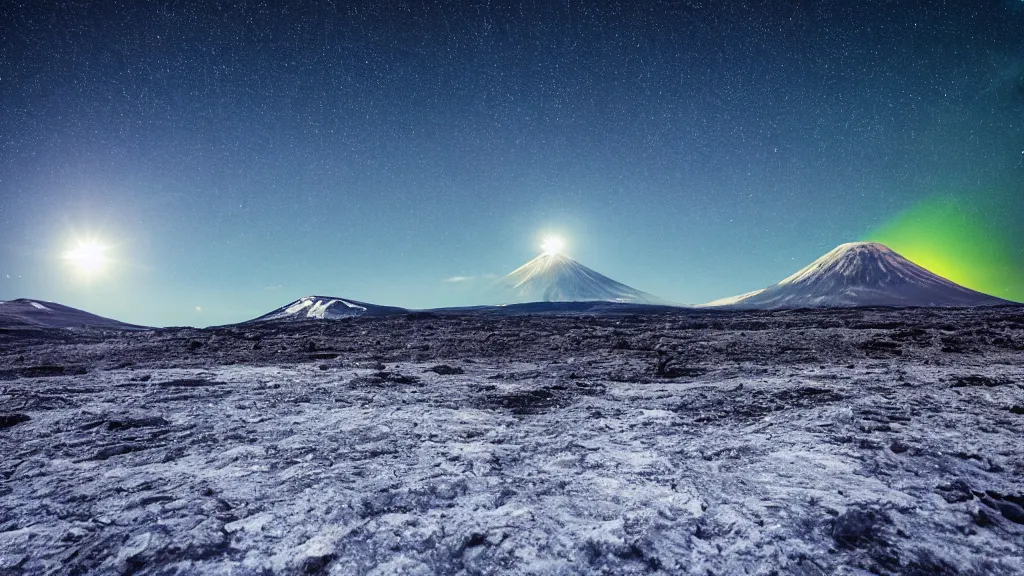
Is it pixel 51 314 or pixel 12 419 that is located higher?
pixel 51 314

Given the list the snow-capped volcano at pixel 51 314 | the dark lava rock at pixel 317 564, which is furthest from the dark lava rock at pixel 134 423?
the snow-capped volcano at pixel 51 314

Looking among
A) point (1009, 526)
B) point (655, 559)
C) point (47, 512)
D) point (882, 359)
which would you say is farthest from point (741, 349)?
point (47, 512)

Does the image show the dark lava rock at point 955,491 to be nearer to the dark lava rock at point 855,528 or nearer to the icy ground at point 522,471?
the icy ground at point 522,471

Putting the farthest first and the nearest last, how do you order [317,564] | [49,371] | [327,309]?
1. [327,309]
2. [49,371]
3. [317,564]

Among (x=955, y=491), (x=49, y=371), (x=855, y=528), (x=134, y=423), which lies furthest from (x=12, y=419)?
(x=955, y=491)

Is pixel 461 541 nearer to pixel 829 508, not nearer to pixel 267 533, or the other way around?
pixel 267 533

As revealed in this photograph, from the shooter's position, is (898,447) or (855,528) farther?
(898,447)

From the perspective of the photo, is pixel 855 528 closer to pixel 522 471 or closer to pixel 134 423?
pixel 522 471
